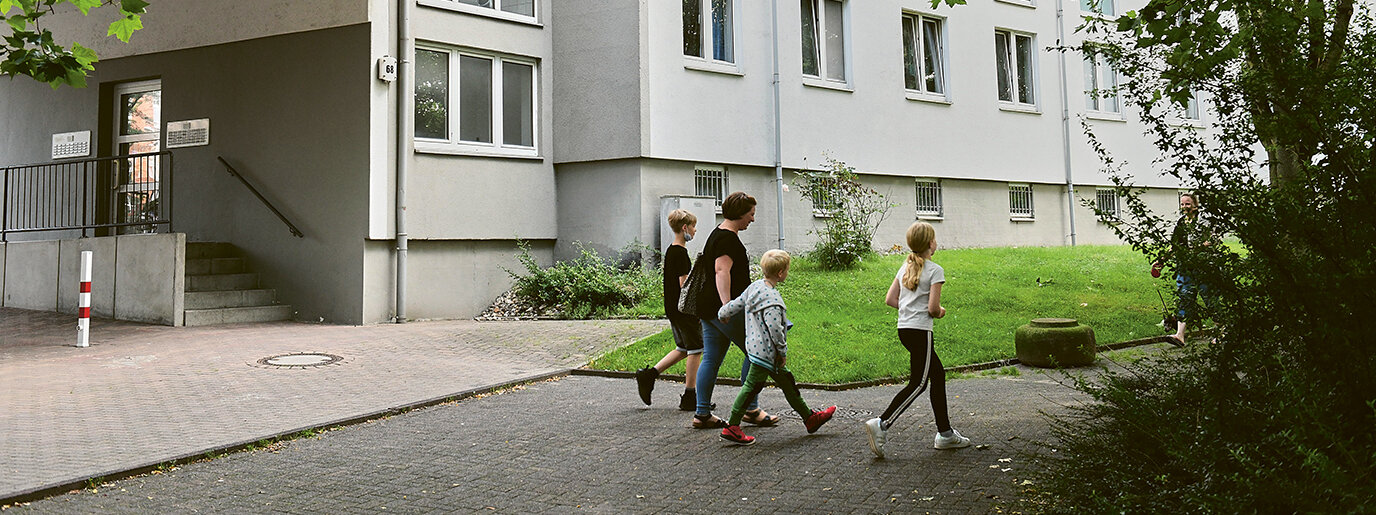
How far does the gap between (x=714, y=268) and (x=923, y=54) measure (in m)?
16.0

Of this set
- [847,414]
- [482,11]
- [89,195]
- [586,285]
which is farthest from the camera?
[89,195]

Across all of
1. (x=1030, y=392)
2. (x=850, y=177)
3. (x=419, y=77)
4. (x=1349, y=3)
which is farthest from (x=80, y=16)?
(x=1349, y=3)

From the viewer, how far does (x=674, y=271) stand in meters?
8.50

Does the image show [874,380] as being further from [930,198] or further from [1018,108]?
[1018,108]

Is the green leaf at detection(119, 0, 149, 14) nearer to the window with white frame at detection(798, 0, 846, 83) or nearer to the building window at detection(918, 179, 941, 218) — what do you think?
the window with white frame at detection(798, 0, 846, 83)

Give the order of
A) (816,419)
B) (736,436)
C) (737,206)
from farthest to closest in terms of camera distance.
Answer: (737,206), (816,419), (736,436)

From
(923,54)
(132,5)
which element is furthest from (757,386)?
(923,54)

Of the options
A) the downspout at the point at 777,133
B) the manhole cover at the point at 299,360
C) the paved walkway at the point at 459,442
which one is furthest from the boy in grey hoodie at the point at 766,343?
the downspout at the point at 777,133

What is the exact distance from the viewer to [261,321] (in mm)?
16062

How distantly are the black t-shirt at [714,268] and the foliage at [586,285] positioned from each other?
25.2 feet

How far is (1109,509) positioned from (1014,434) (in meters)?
3.06


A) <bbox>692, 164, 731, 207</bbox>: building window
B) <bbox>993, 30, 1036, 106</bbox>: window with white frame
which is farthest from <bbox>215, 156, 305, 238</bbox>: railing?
<bbox>993, 30, 1036, 106</bbox>: window with white frame

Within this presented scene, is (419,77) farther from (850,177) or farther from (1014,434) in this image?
(1014,434)

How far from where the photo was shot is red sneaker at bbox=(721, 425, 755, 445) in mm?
7260
